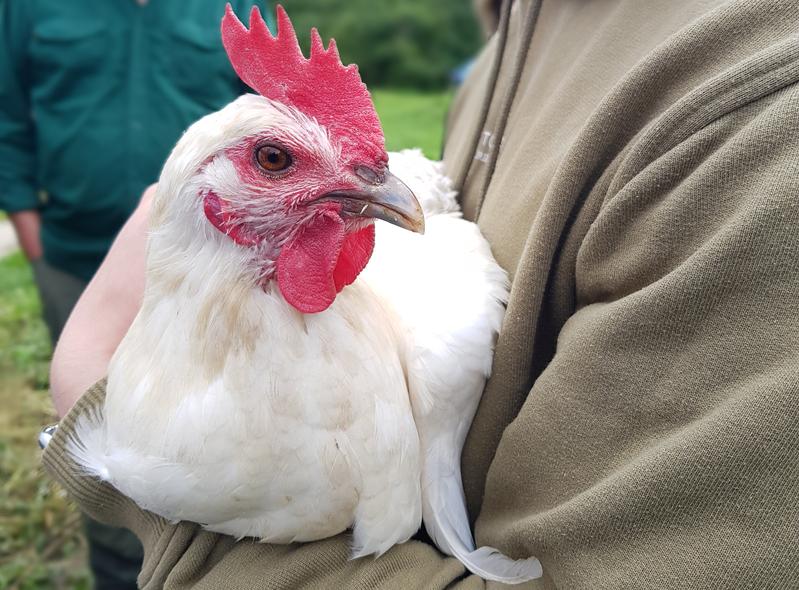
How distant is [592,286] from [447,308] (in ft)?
1.22

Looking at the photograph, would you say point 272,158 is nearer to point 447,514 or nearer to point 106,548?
point 447,514

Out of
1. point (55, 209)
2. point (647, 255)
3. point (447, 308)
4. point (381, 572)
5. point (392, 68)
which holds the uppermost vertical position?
point (647, 255)

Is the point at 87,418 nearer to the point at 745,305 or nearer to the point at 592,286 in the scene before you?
the point at 592,286

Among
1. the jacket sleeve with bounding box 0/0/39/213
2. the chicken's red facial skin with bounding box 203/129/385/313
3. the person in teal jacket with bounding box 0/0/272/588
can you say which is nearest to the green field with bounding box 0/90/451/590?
the person in teal jacket with bounding box 0/0/272/588

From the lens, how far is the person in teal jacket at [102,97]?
3027mm

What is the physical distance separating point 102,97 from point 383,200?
92.2 inches

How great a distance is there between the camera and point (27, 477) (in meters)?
3.96

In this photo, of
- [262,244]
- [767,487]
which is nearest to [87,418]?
[262,244]

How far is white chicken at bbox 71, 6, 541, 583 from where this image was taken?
1248 millimetres

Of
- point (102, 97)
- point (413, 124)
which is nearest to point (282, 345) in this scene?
point (102, 97)

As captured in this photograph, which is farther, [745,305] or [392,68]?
[392,68]

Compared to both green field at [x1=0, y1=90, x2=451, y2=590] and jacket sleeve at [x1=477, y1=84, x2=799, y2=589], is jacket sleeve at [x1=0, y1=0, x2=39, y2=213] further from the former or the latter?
jacket sleeve at [x1=477, y1=84, x2=799, y2=589]

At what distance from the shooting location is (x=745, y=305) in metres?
0.93

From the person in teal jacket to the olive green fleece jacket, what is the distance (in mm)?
1983
